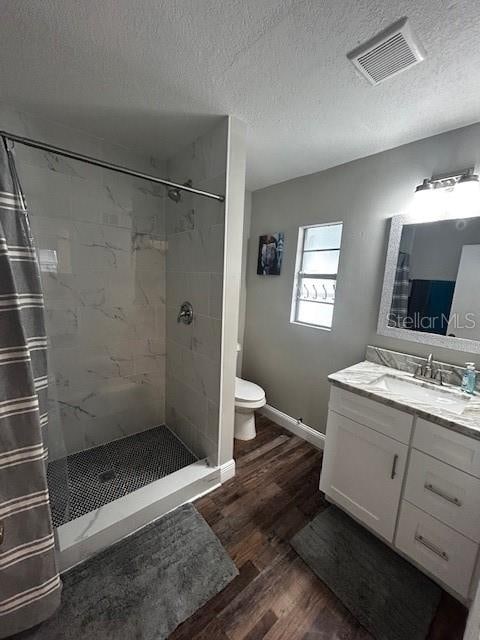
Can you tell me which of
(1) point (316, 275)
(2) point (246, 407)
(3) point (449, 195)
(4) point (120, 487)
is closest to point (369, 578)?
(2) point (246, 407)

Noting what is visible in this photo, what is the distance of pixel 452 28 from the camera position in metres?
0.86

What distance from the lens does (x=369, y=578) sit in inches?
48.6

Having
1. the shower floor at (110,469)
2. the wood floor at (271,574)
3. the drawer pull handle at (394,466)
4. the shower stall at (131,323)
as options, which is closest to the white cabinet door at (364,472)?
the drawer pull handle at (394,466)

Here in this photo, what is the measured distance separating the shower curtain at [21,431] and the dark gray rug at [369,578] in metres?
1.18

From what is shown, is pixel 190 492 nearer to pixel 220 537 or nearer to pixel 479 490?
pixel 220 537

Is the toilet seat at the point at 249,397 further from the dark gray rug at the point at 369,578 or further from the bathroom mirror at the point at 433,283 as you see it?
the bathroom mirror at the point at 433,283

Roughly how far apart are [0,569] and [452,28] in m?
2.47

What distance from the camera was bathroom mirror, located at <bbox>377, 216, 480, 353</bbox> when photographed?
1420 mm

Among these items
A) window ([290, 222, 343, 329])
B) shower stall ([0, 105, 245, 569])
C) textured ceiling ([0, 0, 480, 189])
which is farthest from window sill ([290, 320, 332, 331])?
textured ceiling ([0, 0, 480, 189])

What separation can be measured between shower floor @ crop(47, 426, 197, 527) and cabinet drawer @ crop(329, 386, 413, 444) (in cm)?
117

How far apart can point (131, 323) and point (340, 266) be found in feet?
5.52

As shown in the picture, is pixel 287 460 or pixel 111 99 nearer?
pixel 111 99

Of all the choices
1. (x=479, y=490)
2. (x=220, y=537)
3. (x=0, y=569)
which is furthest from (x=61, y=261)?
(x=479, y=490)

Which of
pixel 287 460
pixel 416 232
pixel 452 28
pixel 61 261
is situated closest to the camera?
pixel 452 28
